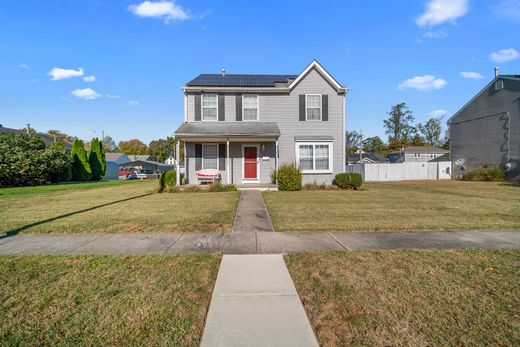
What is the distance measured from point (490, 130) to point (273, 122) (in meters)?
21.6

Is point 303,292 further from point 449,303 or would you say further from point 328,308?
point 449,303

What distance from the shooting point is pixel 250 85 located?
16.1m

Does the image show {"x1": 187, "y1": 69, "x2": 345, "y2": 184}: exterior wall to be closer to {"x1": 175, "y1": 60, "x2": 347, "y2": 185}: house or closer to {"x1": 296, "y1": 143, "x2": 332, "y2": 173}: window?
{"x1": 175, "y1": 60, "x2": 347, "y2": 185}: house

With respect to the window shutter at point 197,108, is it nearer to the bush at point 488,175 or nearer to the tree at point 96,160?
the tree at point 96,160

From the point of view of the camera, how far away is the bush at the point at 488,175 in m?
21.9

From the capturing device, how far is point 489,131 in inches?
932

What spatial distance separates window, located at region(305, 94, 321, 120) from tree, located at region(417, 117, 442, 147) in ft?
Answer: 221

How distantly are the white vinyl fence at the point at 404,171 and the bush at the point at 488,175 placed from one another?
15.8 ft

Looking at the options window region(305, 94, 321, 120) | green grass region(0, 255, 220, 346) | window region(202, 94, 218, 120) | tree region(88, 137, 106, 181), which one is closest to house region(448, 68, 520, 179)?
window region(305, 94, 321, 120)

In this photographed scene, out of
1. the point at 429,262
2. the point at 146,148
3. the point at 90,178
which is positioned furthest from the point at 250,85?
the point at 146,148

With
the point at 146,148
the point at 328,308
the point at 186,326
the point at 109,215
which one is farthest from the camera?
the point at 146,148

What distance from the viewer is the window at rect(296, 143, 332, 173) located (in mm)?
16234

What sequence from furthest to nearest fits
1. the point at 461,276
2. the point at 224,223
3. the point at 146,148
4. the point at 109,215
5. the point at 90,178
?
the point at 146,148 < the point at 90,178 < the point at 109,215 < the point at 224,223 < the point at 461,276

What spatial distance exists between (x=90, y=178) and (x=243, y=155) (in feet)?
75.4
